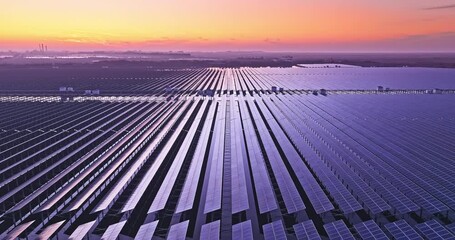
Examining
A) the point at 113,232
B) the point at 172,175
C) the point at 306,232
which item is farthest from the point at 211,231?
the point at 172,175

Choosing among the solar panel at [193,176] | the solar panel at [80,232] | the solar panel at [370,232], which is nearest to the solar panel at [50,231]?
the solar panel at [80,232]

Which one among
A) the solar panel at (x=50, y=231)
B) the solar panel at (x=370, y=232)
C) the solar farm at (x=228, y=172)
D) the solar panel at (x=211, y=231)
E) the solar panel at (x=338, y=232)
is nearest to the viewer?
the solar panel at (x=370, y=232)

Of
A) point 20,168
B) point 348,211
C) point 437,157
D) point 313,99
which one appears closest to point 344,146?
point 437,157

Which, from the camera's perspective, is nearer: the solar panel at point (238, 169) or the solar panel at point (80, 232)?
the solar panel at point (80, 232)

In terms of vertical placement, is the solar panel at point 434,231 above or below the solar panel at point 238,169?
above

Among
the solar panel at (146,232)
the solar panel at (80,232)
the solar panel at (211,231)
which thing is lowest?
the solar panel at (80,232)

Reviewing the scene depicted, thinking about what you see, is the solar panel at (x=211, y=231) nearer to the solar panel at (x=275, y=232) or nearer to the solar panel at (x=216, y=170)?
the solar panel at (x=216, y=170)

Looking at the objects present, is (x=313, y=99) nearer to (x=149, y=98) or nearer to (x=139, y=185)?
(x=149, y=98)
